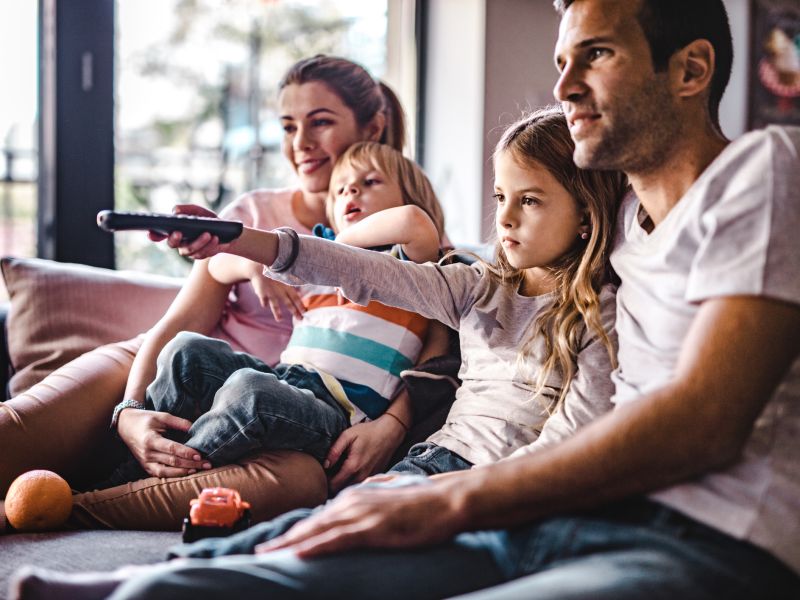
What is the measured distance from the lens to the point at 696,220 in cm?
107

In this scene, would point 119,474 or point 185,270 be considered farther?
point 185,270

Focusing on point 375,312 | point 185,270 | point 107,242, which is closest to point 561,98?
point 375,312

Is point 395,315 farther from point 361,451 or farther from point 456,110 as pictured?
point 456,110

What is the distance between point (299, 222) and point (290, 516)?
3.44 feet

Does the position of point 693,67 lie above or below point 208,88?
below

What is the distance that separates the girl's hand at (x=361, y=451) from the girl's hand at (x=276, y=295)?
0.29 metres

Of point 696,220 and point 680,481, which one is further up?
point 696,220

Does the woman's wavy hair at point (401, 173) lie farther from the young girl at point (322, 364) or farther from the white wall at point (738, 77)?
the white wall at point (738, 77)

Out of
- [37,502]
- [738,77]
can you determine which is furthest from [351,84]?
[738,77]

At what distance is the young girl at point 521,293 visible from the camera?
A: 1.38m

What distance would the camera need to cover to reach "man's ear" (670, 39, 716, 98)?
1168 mm

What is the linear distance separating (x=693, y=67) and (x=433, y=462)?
30.1 inches

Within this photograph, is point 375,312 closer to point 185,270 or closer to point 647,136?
point 647,136

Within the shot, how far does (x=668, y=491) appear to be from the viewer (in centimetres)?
99
